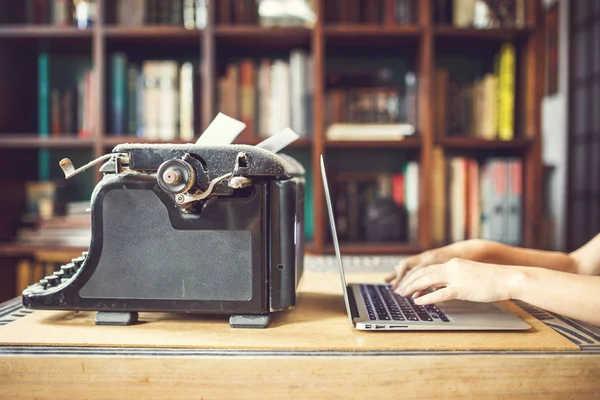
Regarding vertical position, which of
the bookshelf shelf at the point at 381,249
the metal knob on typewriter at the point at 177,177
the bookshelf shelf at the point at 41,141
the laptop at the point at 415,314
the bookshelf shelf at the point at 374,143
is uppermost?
the bookshelf shelf at the point at 41,141

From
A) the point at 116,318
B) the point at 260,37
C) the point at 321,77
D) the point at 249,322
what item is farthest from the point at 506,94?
the point at 116,318

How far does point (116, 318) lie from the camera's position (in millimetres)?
913

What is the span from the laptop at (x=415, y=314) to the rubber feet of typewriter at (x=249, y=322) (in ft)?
0.47

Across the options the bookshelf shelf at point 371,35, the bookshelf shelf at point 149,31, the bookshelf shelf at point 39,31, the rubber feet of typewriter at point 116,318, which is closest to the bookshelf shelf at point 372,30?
the bookshelf shelf at point 371,35

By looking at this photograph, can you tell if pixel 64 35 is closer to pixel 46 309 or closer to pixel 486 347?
pixel 46 309

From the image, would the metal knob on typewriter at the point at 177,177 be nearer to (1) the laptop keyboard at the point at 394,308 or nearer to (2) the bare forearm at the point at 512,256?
(1) the laptop keyboard at the point at 394,308

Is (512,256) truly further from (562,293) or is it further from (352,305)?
(352,305)

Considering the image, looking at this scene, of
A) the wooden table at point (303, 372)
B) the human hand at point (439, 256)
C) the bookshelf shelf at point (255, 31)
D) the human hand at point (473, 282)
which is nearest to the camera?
the wooden table at point (303, 372)

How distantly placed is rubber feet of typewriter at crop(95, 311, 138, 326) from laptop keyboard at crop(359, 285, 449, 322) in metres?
0.41

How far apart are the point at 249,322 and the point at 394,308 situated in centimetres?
27

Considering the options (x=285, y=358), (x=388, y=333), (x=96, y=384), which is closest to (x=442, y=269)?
(x=388, y=333)

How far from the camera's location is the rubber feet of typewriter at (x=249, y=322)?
0.90m

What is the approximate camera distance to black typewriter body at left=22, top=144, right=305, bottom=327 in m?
0.90

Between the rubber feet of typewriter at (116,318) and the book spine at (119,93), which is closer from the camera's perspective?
the rubber feet of typewriter at (116,318)
